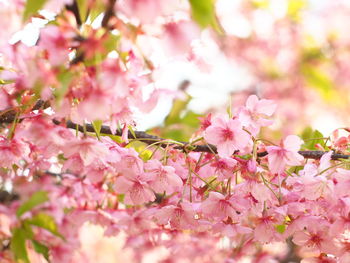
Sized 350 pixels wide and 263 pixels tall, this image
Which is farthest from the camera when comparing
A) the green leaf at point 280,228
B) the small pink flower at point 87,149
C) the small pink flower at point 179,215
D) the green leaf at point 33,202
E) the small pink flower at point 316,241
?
the green leaf at point 280,228

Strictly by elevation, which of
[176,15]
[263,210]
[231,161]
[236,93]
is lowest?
[236,93]

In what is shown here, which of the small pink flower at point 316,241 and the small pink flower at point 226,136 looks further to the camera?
the small pink flower at point 316,241

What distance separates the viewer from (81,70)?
3.43ft

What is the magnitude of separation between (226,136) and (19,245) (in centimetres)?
78

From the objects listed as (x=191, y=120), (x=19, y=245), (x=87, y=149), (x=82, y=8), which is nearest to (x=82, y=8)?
(x=82, y=8)

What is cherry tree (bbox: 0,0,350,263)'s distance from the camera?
3.35 feet

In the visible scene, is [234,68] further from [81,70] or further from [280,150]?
[81,70]

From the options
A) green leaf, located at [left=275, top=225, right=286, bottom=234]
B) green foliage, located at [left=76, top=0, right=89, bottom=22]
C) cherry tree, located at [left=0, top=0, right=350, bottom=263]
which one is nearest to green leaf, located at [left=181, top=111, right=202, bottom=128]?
cherry tree, located at [left=0, top=0, right=350, bottom=263]

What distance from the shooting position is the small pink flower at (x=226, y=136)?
1521 mm

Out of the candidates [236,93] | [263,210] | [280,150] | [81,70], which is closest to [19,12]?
[81,70]

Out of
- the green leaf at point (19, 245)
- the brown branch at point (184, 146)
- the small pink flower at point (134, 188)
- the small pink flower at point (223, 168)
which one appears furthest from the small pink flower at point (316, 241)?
the green leaf at point (19, 245)

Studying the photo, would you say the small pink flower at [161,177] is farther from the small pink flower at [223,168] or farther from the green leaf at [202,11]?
the green leaf at [202,11]

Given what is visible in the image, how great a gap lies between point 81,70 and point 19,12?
0.31 m

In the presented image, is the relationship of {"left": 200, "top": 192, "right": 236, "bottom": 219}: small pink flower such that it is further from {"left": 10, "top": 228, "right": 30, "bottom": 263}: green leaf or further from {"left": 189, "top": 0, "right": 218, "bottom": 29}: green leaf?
{"left": 189, "top": 0, "right": 218, "bottom": 29}: green leaf
